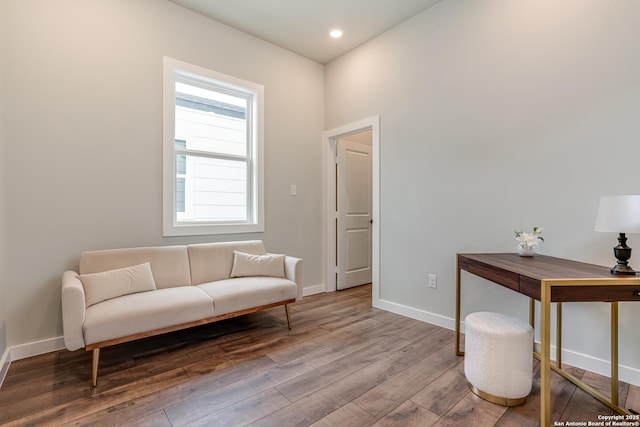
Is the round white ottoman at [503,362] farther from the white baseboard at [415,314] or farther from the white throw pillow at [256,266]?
the white throw pillow at [256,266]

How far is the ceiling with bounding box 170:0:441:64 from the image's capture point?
2861 millimetres

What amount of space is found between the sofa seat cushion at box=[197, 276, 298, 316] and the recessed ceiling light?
2.66 m

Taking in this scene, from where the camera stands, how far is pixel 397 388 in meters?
1.82

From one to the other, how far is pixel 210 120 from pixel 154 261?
5.14 feet

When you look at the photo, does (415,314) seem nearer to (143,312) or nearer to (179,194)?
(143,312)

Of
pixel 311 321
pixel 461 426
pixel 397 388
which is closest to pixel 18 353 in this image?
pixel 311 321

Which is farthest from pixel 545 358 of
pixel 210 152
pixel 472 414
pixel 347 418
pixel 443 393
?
pixel 210 152

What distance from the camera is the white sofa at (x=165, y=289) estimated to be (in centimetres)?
187

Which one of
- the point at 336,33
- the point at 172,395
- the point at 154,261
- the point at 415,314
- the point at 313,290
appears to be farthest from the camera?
the point at 313,290

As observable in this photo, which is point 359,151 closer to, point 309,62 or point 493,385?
point 309,62

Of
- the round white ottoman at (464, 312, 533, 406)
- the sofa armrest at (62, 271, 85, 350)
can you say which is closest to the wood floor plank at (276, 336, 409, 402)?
the round white ottoman at (464, 312, 533, 406)

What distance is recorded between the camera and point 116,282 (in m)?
2.23

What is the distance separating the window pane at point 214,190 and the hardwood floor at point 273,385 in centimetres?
118

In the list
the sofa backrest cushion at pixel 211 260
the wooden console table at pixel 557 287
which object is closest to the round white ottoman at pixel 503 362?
the wooden console table at pixel 557 287
